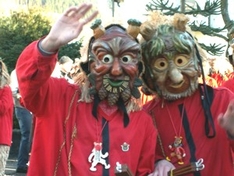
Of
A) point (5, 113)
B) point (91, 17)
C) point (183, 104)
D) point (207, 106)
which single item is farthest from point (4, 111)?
point (91, 17)

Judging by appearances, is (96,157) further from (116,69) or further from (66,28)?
(66,28)

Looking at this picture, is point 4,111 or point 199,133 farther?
point 4,111

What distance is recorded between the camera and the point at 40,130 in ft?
11.6

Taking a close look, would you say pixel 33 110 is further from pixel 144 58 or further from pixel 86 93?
pixel 144 58

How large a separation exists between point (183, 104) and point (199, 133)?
0.70ft

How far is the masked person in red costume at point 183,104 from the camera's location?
3766mm

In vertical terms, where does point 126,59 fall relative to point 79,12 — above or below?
below

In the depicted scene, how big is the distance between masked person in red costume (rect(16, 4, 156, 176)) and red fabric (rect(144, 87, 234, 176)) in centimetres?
23

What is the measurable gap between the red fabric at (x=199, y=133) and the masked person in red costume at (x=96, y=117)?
232mm

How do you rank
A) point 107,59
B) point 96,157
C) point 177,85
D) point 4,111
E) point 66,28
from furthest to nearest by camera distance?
point 4,111 < point 177,85 < point 107,59 < point 96,157 < point 66,28

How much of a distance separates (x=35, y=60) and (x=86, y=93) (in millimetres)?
475

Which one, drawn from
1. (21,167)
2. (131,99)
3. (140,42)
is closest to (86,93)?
(131,99)

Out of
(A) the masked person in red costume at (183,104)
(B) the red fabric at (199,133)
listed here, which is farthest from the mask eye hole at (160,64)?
(B) the red fabric at (199,133)

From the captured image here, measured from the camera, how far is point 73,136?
11.5 feet
